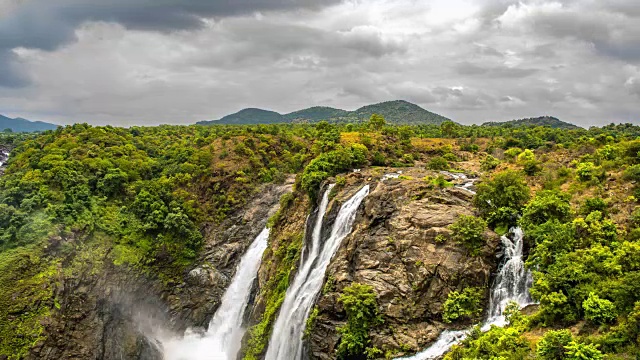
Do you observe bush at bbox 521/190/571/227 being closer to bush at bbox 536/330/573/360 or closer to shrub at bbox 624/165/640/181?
shrub at bbox 624/165/640/181

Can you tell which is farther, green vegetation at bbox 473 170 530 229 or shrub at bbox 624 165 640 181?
green vegetation at bbox 473 170 530 229

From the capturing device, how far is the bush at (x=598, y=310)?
1442 centimetres

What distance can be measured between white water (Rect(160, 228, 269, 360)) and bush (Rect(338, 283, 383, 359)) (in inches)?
694

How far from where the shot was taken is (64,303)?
33.5m

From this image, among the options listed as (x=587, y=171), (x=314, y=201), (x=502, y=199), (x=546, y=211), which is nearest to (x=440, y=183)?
(x=502, y=199)

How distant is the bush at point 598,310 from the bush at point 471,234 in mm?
6136

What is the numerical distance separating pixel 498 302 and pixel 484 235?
11.7ft

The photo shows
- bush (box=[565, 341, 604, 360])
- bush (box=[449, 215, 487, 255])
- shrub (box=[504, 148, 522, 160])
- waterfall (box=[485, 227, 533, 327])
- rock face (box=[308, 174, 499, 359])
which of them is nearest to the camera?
bush (box=[565, 341, 604, 360])

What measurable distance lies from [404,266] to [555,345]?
9.01 metres

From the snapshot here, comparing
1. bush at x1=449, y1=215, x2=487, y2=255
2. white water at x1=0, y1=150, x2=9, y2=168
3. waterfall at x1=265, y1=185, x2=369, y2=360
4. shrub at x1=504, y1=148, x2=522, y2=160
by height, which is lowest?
waterfall at x1=265, y1=185, x2=369, y2=360

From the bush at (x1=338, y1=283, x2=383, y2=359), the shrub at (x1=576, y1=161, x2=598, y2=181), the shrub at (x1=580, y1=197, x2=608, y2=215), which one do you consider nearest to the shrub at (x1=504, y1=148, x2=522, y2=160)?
the shrub at (x1=576, y1=161, x2=598, y2=181)

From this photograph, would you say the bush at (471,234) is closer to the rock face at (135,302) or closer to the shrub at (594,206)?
the shrub at (594,206)

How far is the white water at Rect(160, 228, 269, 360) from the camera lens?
36.6 meters

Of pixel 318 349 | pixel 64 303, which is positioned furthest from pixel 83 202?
pixel 318 349
